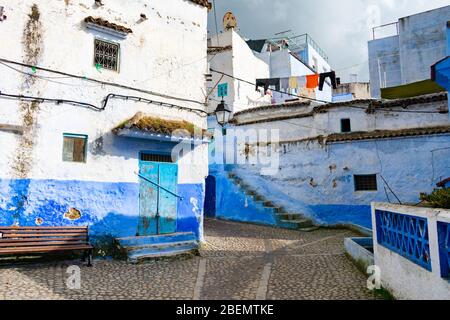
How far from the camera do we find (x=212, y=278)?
6.98 m

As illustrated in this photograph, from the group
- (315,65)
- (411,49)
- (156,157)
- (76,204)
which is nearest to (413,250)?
(156,157)

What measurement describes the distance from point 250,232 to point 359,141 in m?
5.98

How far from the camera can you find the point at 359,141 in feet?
47.3

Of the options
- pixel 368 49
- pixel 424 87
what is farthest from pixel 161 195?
pixel 368 49

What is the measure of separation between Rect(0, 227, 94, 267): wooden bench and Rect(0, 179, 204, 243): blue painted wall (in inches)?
14.3

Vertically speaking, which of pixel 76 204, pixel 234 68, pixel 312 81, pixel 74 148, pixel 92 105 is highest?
pixel 234 68

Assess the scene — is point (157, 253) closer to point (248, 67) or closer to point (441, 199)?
point (441, 199)

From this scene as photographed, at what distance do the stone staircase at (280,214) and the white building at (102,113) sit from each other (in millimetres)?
5290

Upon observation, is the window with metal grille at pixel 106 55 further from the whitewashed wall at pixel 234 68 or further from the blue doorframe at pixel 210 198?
the whitewashed wall at pixel 234 68

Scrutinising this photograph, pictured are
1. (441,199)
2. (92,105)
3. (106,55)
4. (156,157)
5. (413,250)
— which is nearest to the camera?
(413,250)

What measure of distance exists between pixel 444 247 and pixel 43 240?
7419 mm

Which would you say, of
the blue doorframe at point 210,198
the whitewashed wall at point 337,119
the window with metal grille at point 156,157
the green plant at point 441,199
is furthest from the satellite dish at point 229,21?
the green plant at point 441,199

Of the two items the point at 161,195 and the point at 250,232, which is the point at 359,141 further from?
the point at 161,195

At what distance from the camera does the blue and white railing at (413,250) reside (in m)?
4.13
